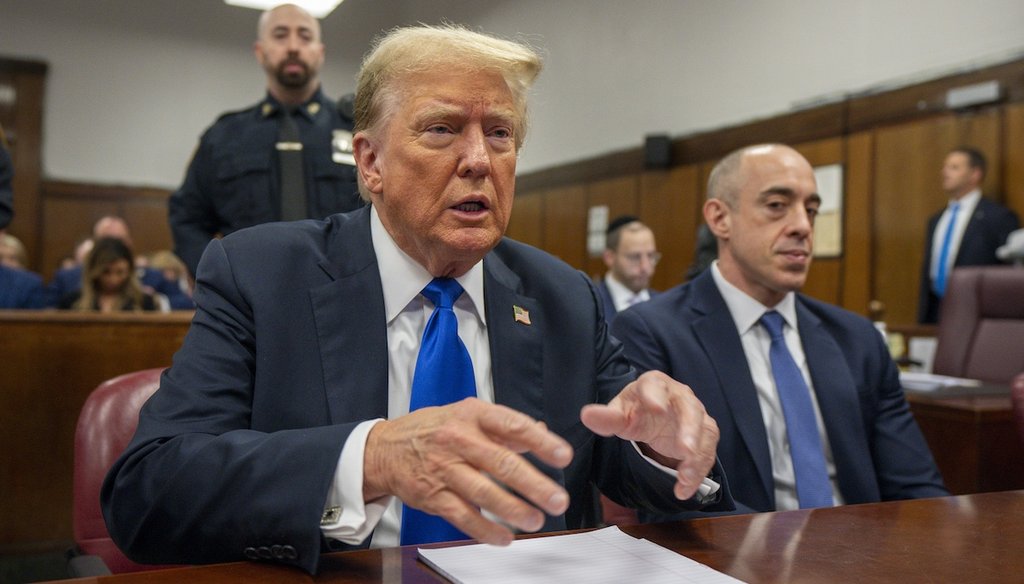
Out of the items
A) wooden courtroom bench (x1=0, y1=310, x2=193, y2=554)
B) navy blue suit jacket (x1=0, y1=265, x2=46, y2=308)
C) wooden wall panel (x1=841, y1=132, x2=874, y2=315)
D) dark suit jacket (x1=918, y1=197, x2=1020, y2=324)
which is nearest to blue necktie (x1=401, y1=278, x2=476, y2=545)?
wooden courtroom bench (x1=0, y1=310, x2=193, y2=554)

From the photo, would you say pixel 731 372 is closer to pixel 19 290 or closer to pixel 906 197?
pixel 19 290

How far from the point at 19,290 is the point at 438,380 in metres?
4.91

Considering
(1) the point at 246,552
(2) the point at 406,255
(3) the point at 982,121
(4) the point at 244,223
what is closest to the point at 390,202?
(2) the point at 406,255

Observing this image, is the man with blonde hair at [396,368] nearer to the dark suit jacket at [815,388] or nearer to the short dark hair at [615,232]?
the dark suit jacket at [815,388]

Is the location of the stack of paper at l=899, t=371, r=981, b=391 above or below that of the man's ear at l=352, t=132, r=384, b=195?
below

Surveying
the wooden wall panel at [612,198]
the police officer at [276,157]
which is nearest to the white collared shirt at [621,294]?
Answer: the police officer at [276,157]

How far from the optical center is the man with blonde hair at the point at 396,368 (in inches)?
39.8

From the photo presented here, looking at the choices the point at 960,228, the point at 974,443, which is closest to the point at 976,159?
the point at 960,228

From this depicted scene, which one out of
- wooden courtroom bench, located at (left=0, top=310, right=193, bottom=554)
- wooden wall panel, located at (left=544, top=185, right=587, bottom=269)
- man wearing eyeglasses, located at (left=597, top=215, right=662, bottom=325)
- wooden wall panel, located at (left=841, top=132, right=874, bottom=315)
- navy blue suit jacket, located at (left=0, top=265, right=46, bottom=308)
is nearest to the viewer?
wooden courtroom bench, located at (left=0, top=310, right=193, bottom=554)

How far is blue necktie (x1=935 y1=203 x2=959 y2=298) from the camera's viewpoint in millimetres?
6371

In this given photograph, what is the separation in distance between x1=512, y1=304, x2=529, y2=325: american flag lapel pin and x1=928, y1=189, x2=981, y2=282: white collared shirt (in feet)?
18.6

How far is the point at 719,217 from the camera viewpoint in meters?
2.54

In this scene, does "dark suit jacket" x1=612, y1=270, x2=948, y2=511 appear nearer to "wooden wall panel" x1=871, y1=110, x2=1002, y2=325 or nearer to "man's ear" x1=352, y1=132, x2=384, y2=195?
"man's ear" x1=352, y1=132, x2=384, y2=195

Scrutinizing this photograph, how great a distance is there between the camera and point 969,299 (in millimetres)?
3975
